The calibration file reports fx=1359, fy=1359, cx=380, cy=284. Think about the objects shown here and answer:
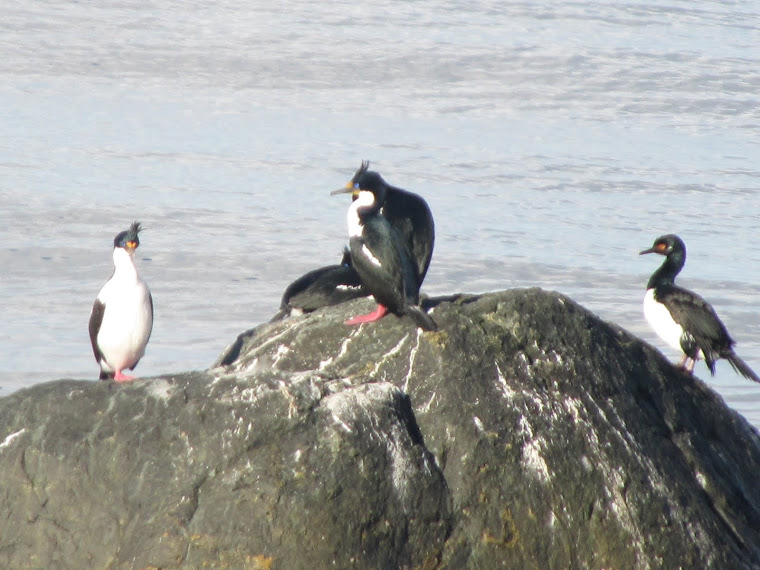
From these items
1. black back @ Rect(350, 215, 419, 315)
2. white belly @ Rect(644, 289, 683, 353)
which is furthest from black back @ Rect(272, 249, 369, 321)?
white belly @ Rect(644, 289, 683, 353)

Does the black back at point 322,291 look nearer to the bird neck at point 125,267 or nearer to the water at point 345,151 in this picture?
the bird neck at point 125,267

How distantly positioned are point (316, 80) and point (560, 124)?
→ 4964mm

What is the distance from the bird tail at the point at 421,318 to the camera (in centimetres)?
662

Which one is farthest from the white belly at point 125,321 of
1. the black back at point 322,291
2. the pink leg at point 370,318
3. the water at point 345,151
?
the water at point 345,151

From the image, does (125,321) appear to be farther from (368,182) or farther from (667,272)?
(667,272)

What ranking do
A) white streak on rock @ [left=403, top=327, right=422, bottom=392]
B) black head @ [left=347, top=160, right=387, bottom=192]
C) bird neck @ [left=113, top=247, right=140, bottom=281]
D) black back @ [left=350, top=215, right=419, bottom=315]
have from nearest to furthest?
white streak on rock @ [left=403, top=327, right=422, bottom=392] < black back @ [left=350, top=215, right=419, bottom=315] < black head @ [left=347, top=160, right=387, bottom=192] < bird neck @ [left=113, top=247, right=140, bottom=281]

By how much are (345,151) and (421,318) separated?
48.4 feet

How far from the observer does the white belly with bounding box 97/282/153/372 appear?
8.10 metres

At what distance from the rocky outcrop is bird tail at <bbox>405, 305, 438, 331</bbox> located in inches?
2.0

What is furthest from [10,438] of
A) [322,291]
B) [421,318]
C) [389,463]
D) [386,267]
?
[322,291]

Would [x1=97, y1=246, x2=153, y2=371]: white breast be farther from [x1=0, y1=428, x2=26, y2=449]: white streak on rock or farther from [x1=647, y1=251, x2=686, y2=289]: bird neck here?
[x1=647, y1=251, x2=686, y2=289]: bird neck

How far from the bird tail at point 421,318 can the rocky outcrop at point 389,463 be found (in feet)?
0.17

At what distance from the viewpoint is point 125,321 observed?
26.6 feet

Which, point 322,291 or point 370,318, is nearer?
point 370,318
